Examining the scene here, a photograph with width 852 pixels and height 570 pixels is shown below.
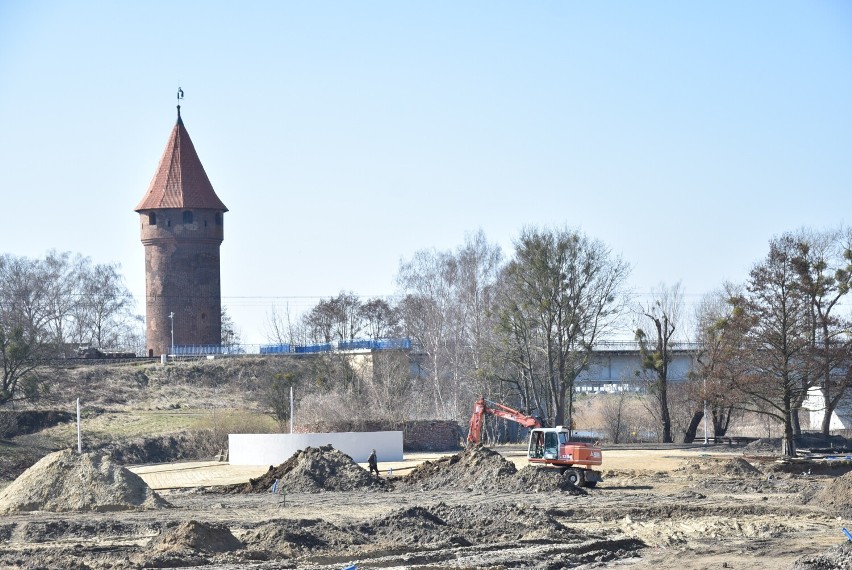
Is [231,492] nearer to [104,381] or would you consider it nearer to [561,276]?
[561,276]

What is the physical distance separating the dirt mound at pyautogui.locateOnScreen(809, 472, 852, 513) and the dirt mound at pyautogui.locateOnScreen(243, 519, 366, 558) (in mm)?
12296

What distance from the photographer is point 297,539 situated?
74.7 feet

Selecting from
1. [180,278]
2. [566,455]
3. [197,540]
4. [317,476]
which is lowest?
[197,540]

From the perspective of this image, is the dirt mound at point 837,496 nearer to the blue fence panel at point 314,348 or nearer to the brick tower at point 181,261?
the blue fence panel at point 314,348

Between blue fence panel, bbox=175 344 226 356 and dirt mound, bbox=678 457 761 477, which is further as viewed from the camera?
blue fence panel, bbox=175 344 226 356

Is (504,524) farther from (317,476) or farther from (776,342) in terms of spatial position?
(776,342)

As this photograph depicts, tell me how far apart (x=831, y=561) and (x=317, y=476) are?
20704 mm

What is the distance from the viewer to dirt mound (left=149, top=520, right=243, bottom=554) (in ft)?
70.6

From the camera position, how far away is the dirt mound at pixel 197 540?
21516 mm

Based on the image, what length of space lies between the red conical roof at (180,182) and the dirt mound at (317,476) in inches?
1608

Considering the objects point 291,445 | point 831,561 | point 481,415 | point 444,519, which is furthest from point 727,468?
point 831,561

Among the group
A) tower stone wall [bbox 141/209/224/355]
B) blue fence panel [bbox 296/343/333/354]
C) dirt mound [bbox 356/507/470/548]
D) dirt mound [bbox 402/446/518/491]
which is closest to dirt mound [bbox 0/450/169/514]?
dirt mound [bbox 356/507/470/548]

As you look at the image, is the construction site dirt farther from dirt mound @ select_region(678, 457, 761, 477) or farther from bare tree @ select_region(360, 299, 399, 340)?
bare tree @ select_region(360, 299, 399, 340)

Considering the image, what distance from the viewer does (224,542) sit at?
22.3 meters
